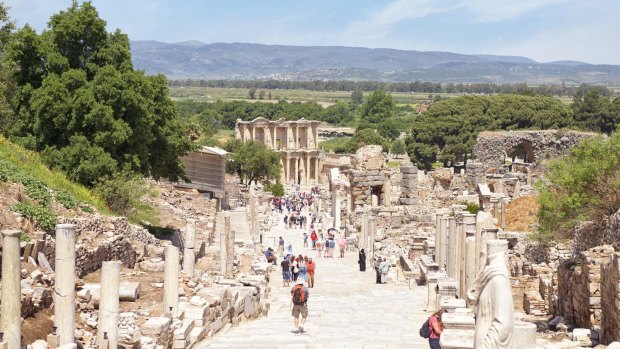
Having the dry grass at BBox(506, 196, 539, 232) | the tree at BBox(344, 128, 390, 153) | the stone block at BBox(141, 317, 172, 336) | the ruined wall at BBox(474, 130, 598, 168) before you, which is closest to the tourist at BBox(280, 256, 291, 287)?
the dry grass at BBox(506, 196, 539, 232)

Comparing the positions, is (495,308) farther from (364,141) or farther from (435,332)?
(364,141)

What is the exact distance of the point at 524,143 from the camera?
78438 millimetres

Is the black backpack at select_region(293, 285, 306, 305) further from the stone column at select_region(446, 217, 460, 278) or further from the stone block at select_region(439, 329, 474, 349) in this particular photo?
the stone column at select_region(446, 217, 460, 278)

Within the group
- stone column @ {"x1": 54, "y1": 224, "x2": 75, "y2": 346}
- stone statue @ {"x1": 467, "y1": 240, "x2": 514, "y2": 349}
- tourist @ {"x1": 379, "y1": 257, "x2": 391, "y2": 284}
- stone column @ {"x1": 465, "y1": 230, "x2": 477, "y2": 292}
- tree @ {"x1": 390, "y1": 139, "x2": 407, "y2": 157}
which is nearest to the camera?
stone statue @ {"x1": 467, "y1": 240, "x2": 514, "y2": 349}

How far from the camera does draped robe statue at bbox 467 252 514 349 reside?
8.82m

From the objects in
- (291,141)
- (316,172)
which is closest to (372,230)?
(291,141)

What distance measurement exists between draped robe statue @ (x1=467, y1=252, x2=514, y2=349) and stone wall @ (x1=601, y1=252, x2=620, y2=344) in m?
6.28

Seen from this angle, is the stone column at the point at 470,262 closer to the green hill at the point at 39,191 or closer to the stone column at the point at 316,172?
the green hill at the point at 39,191

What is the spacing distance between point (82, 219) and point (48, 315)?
7.41 m

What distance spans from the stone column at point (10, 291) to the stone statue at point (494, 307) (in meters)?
6.17

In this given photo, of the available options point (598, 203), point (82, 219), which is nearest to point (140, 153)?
point (82, 219)

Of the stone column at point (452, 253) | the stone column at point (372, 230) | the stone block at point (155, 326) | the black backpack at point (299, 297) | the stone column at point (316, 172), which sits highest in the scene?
the stone block at point (155, 326)

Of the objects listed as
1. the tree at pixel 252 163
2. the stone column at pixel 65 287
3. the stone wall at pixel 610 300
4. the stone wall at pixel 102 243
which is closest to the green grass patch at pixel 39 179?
the stone wall at pixel 102 243

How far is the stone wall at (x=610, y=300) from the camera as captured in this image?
1480 cm
